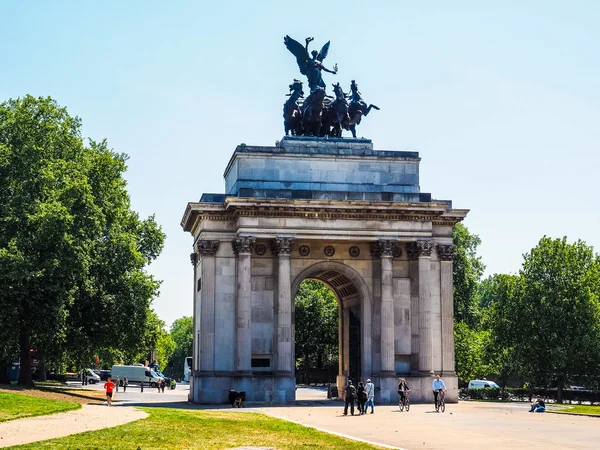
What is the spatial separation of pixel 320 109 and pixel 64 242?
57.5ft

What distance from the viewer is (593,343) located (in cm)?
6612

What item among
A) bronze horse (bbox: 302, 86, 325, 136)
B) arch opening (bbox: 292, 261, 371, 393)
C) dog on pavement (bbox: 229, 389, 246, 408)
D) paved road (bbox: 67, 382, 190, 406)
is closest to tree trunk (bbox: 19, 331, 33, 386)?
paved road (bbox: 67, 382, 190, 406)

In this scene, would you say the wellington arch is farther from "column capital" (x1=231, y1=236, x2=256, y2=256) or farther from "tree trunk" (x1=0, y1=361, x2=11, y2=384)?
"tree trunk" (x1=0, y1=361, x2=11, y2=384)

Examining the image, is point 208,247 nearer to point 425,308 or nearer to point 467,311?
point 425,308

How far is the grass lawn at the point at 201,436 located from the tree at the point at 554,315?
1529 inches

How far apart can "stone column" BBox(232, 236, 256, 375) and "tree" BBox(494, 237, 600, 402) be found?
27025mm

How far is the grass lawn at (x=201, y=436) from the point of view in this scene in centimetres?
2420

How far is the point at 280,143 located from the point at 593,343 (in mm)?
28672

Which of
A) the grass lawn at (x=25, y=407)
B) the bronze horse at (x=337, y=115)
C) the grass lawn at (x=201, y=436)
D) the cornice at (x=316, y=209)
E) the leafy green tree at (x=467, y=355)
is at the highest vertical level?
the bronze horse at (x=337, y=115)

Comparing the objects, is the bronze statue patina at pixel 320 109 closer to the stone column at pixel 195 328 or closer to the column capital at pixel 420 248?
the column capital at pixel 420 248

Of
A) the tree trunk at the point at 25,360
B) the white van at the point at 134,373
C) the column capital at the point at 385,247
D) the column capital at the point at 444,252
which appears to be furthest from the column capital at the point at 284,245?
the white van at the point at 134,373

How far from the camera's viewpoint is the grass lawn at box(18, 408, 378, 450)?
24.2 meters

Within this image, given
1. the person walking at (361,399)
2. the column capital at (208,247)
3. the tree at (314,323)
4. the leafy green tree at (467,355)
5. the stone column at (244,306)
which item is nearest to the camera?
the person walking at (361,399)

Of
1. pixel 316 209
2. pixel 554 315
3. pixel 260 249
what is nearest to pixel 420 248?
pixel 316 209
